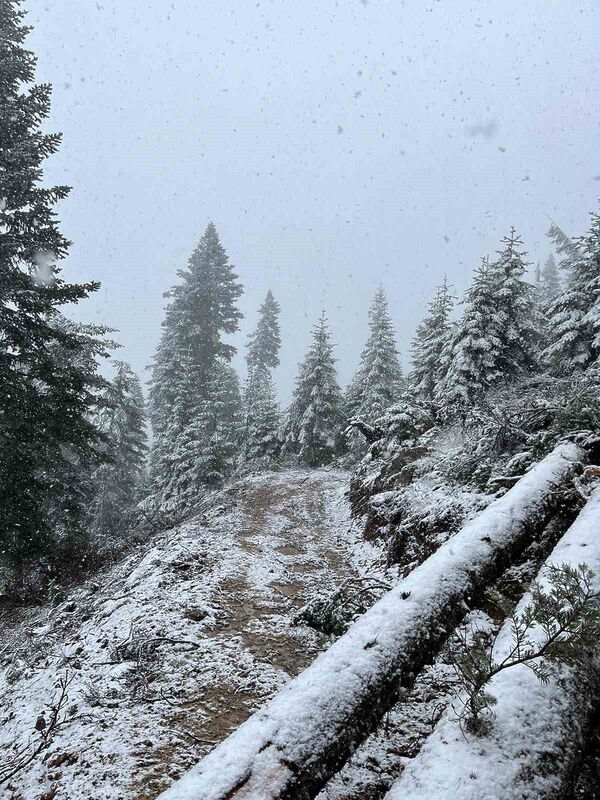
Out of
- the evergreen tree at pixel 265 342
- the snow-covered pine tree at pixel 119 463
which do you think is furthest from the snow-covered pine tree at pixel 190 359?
the evergreen tree at pixel 265 342

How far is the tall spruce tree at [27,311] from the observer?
10781 millimetres

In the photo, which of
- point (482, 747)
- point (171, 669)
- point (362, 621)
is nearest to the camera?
point (482, 747)

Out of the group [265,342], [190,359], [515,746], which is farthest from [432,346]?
[265,342]

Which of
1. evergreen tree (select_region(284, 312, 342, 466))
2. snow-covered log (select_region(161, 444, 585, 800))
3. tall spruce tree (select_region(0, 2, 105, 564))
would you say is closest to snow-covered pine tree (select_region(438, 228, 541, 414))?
evergreen tree (select_region(284, 312, 342, 466))

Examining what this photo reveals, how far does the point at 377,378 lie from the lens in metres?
26.5

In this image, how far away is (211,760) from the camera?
2.42m

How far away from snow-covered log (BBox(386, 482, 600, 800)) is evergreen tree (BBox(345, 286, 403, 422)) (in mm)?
22104

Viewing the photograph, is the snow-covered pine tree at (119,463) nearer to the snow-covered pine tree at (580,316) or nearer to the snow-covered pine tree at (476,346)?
the snow-covered pine tree at (476,346)

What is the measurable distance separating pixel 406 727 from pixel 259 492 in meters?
11.9

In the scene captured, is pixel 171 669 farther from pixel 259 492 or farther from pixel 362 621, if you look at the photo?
pixel 259 492

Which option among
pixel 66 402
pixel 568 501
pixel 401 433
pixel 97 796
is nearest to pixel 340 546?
pixel 401 433

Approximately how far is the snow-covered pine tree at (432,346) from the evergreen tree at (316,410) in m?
5.19

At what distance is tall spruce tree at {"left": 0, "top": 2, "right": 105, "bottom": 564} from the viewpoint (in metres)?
10.8

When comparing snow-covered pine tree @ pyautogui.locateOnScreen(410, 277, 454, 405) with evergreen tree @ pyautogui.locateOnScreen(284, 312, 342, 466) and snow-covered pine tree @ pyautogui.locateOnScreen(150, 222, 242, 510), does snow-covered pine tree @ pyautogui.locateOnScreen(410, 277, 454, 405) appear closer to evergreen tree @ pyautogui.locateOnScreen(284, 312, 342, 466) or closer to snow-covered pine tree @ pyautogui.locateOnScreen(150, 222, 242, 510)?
evergreen tree @ pyautogui.locateOnScreen(284, 312, 342, 466)
